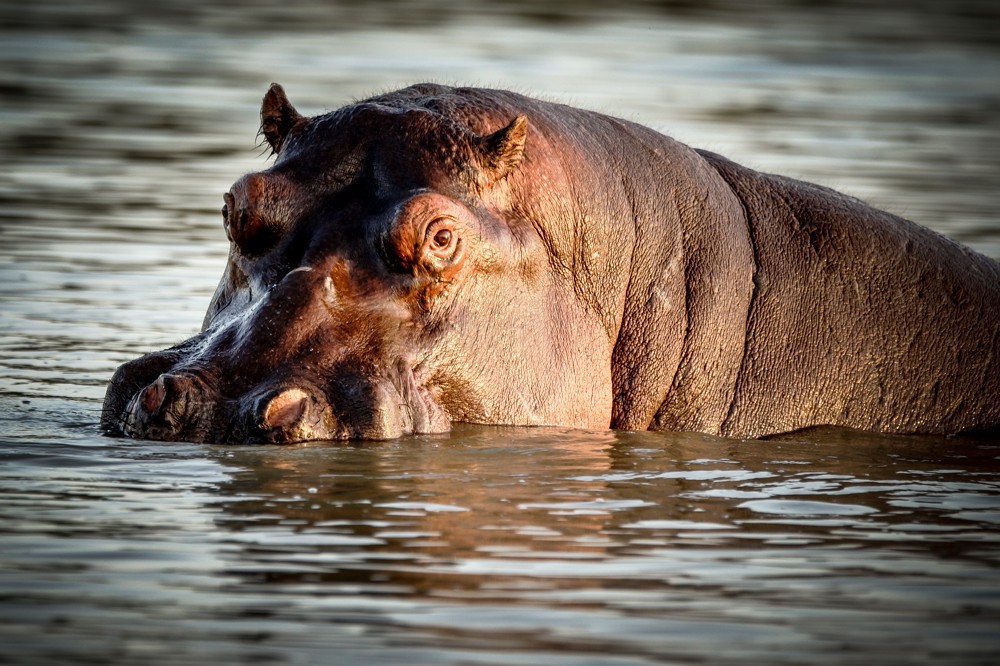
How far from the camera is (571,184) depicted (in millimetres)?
8227

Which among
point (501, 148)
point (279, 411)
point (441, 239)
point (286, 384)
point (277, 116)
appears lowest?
point (279, 411)

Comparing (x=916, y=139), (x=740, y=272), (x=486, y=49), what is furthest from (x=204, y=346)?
(x=486, y=49)

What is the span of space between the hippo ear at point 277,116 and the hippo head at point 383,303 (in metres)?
0.01

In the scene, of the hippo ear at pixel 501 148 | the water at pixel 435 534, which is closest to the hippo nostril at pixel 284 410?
the water at pixel 435 534

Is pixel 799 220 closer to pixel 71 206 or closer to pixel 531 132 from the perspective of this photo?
pixel 531 132

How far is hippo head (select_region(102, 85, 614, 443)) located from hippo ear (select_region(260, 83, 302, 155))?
14 mm

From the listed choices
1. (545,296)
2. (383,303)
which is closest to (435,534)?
(383,303)

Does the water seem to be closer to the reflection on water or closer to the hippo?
the reflection on water

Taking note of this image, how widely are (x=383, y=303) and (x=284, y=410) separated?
62cm

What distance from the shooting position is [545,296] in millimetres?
8047

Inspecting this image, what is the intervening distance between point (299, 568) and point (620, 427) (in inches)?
109

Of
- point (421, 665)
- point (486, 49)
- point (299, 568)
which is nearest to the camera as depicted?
point (421, 665)

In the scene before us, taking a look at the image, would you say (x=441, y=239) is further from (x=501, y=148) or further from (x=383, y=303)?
(x=501, y=148)

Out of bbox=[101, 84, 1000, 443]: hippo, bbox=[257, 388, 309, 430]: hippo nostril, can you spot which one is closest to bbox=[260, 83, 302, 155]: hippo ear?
bbox=[101, 84, 1000, 443]: hippo
